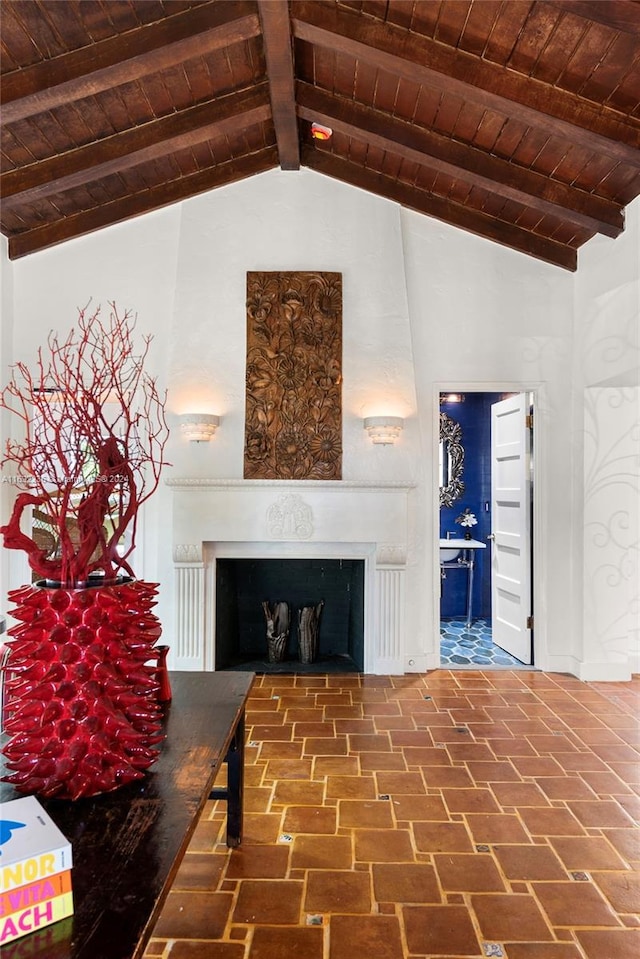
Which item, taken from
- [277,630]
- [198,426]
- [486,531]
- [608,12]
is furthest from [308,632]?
[608,12]

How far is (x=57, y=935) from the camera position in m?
0.92

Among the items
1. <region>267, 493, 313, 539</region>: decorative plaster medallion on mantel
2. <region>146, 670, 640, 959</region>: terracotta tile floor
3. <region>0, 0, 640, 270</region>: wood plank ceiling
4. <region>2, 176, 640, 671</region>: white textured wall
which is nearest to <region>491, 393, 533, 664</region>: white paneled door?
<region>2, 176, 640, 671</region>: white textured wall

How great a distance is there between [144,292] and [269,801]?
371 centimetres

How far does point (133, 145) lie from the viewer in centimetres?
359

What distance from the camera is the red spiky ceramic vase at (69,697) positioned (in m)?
1.28

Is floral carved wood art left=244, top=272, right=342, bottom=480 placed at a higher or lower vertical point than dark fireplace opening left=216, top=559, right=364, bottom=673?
higher

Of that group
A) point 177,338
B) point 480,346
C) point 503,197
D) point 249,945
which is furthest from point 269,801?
point 503,197

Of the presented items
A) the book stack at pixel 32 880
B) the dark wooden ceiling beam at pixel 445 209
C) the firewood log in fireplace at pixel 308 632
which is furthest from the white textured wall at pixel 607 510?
the book stack at pixel 32 880

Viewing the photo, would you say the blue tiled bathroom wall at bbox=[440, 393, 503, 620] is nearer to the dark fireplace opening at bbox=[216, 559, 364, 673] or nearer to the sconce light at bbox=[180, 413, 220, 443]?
the dark fireplace opening at bbox=[216, 559, 364, 673]

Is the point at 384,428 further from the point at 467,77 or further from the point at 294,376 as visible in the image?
the point at 467,77

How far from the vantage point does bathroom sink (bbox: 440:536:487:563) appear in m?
5.66

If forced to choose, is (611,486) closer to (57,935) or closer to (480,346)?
(480,346)

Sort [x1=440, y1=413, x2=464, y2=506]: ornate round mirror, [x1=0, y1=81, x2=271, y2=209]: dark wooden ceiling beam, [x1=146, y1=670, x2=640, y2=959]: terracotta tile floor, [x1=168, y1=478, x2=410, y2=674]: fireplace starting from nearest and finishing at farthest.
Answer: [x1=146, y1=670, x2=640, y2=959]: terracotta tile floor < [x1=0, y1=81, x2=271, y2=209]: dark wooden ceiling beam < [x1=168, y1=478, x2=410, y2=674]: fireplace < [x1=440, y1=413, x2=464, y2=506]: ornate round mirror

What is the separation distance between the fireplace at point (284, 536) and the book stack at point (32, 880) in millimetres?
3161
